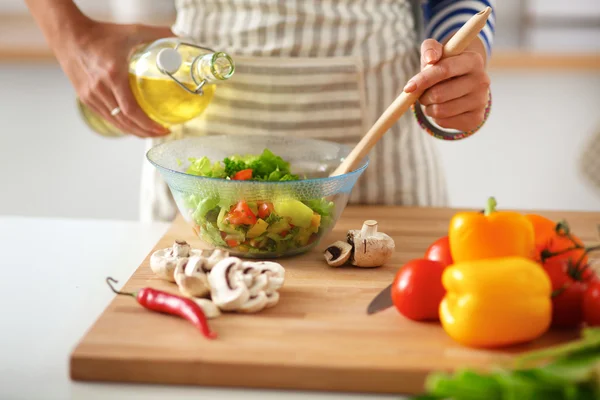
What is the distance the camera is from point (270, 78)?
1.38 m

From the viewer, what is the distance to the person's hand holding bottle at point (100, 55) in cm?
129

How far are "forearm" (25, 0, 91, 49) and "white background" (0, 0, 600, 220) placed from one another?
1.82 meters

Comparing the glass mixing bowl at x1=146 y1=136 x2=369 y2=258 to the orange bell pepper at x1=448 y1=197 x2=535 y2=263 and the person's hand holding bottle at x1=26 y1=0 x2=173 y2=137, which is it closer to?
the person's hand holding bottle at x1=26 y1=0 x2=173 y2=137

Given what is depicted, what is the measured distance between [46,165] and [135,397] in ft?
8.69

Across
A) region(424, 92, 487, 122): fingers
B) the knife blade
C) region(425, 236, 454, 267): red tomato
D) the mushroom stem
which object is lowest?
the knife blade

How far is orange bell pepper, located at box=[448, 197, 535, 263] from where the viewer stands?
34.0 inches

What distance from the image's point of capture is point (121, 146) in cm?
326

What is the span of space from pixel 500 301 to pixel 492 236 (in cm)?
9

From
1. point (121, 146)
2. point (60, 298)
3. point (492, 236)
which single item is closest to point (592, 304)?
point (492, 236)

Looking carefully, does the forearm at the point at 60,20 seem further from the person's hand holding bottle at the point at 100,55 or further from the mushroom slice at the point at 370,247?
the mushroom slice at the point at 370,247

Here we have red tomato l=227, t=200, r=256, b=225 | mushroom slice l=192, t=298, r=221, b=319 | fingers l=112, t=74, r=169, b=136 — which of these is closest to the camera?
mushroom slice l=192, t=298, r=221, b=319

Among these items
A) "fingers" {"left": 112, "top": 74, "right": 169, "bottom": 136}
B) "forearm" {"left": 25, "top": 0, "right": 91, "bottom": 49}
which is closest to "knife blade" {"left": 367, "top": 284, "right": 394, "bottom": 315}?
"fingers" {"left": 112, "top": 74, "right": 169, "bottom": 136}

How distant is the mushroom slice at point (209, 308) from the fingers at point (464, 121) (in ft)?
1.71

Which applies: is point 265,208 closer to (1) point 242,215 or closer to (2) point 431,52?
(1) point 242,215
